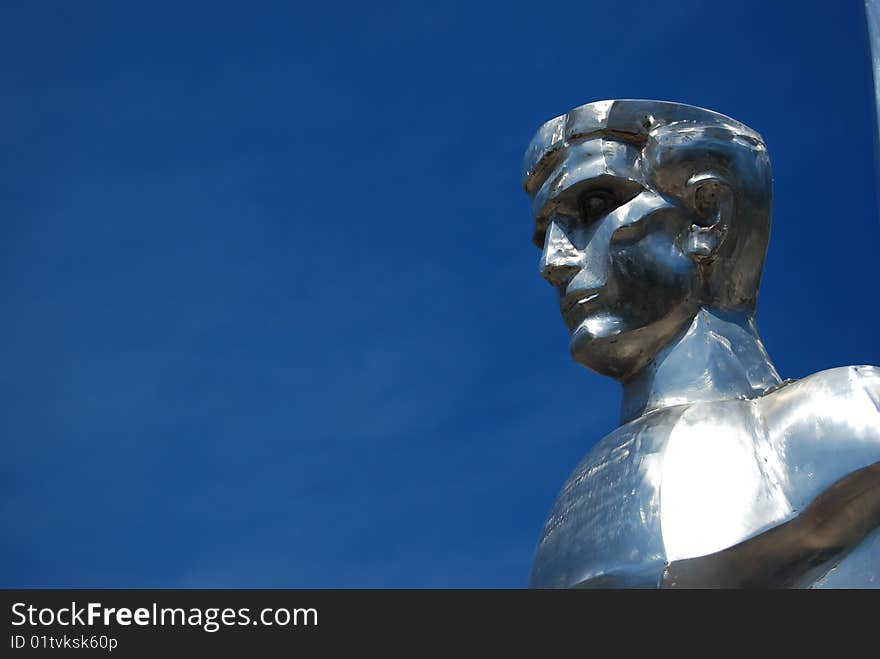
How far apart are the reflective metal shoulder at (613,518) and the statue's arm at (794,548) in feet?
0.58

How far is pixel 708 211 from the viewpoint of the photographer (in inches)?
322

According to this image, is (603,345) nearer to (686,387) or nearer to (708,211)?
(686,387)

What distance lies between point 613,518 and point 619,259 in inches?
50.6

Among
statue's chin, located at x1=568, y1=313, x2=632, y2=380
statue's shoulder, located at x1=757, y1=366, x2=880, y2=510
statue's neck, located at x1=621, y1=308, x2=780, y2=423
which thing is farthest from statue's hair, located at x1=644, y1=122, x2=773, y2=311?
statue's shoulder, located at x1=757, y1=366, x2=880, y2=510

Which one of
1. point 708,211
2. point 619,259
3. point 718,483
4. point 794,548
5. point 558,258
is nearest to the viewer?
point 794,548

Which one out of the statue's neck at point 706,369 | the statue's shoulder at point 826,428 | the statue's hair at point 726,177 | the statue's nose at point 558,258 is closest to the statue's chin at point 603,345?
the statue's neck at point 706,369

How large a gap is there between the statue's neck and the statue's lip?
0.41 m

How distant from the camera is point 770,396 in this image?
7.61 m

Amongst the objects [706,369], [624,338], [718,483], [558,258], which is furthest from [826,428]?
[558,258]

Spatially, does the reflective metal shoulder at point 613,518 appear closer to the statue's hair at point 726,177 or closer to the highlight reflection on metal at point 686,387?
the highlight reflection on metal at point 686,387

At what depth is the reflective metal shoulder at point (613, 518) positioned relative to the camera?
729 cm
